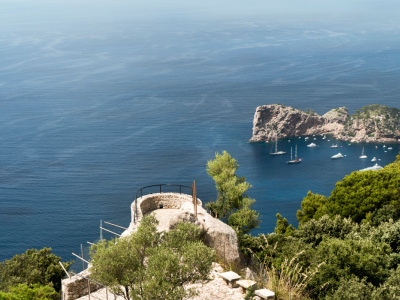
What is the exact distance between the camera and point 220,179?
4094cm

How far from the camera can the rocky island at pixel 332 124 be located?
172m

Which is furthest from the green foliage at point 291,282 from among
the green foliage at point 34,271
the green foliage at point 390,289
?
the green foliage at point 34,271

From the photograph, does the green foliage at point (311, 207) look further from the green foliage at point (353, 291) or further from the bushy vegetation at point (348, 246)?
the green foliage at point (353, 291)

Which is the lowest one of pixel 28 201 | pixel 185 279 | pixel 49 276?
pixel 28 201

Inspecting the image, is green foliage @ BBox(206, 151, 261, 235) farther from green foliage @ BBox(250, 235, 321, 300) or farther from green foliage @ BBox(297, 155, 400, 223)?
green foliage @ BBox(297, 155, 400, 223)

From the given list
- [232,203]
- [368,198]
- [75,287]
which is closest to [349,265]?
[232,203]

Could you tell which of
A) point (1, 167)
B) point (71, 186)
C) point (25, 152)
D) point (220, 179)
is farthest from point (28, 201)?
point (220, 179)

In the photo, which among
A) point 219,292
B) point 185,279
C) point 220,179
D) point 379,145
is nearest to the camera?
point 185,279

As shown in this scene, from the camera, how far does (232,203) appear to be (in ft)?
132

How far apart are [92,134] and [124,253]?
509 ft

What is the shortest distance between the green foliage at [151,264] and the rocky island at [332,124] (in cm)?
14595

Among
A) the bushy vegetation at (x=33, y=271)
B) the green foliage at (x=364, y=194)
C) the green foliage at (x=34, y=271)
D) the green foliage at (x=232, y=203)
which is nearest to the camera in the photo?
the green foliage at (x=232, y=203)

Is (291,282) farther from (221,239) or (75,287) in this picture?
(75,287)

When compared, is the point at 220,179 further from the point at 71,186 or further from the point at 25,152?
the point at 25,152
